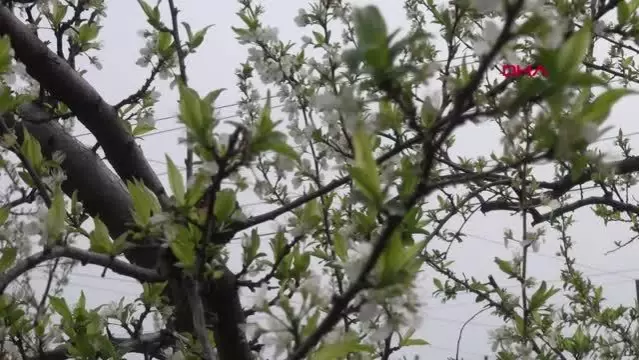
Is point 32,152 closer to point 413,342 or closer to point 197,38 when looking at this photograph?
point 197,38

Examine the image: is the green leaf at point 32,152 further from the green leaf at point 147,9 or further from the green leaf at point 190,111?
the green leaf at point 190,111

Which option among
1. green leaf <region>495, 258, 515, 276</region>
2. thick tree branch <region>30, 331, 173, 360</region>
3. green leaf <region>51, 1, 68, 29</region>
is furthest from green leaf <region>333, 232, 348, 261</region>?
green leaf <region>51, 1, 68, 29</region>

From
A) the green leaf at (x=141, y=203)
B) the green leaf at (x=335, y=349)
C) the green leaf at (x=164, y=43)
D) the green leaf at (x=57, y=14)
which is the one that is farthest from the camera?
the green leaf at (x=57, y=14)

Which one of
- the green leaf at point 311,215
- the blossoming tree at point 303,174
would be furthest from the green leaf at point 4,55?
the green leaf at point 311,215

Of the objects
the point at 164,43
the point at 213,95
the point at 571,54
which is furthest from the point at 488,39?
the point at 164,43

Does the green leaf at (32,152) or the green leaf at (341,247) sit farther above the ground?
the green leaf at (32,152)

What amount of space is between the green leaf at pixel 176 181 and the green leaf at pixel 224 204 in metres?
0.02

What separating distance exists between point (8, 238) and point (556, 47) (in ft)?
1.99

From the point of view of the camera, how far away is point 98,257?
0.53m

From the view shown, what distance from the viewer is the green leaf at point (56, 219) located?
529 mm

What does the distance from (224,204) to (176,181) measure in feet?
0.12

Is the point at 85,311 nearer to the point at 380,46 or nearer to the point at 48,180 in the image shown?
the point at 48,180

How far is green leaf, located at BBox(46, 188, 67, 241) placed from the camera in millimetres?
529

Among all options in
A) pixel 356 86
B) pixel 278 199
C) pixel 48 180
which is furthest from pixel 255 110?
pixel 356 86
